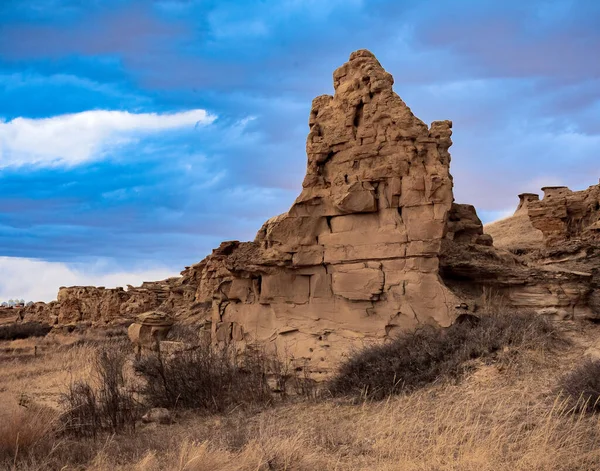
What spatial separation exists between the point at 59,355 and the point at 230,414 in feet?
45.7

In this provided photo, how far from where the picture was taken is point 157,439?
29.0 feet

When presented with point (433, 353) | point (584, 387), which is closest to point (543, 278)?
point (433, 353)

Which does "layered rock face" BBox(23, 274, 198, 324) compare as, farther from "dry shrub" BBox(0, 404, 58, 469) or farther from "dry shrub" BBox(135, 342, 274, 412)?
"dry shrub" BBox(0, 404, 58, 469)

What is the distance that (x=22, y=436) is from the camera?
7.89m

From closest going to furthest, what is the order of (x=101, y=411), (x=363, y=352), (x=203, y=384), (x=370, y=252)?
(x=101, y=411), (x=363, y=352), (x=203, y=384), (x=370, y=252)

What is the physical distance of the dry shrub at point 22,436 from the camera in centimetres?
760

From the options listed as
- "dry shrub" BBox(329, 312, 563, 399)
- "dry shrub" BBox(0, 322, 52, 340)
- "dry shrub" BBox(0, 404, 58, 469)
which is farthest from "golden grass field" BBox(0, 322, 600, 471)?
"dry shrub" BBox(0, 322, 52, 340)

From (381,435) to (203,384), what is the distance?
506 centimetres

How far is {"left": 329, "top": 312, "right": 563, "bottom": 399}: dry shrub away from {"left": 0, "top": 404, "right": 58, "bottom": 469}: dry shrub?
17.2ft

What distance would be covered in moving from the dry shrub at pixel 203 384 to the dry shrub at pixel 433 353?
1.67 meters

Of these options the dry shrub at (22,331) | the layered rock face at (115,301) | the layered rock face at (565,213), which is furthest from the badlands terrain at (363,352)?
the dry shrub at (22,331)

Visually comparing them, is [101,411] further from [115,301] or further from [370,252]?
[115,301]

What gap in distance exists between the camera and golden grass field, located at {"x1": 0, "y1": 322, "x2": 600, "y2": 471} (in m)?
6.78

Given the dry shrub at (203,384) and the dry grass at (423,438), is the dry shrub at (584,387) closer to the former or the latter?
the dry grass at (423,438)
